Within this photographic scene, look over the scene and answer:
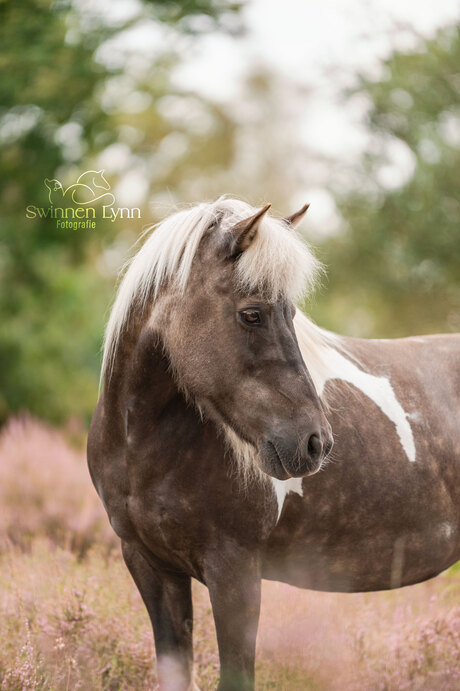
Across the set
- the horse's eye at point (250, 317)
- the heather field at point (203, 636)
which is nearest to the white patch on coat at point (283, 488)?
the horse's eye at point (250, 317)

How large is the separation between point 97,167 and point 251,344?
11.6 m

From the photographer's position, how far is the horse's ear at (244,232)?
230 cm

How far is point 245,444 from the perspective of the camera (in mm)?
2402

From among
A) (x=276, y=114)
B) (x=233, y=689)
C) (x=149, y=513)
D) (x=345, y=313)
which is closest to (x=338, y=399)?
(x=149, y=513)

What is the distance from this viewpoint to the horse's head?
2.27 metres

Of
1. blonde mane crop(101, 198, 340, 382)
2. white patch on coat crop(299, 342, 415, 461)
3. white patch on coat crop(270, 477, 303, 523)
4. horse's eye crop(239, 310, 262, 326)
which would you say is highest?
blonde mane crop(101, 198, 340, 382)

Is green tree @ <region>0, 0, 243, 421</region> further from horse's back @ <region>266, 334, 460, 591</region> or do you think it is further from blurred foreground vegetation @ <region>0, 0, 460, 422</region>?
horse's back @ <region>266, 334, 460, 591</region>

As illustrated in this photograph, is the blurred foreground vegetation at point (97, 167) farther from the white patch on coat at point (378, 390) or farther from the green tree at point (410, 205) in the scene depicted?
the white patch on coat at point (378, 390)

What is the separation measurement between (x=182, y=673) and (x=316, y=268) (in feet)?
5.60

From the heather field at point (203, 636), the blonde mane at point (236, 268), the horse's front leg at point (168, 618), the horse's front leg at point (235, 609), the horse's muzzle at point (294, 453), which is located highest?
the blonde mane at point (236, 268)

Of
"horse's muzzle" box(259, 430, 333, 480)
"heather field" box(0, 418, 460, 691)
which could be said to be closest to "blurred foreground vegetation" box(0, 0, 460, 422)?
"heather field" box(0, 418, 460, 691)

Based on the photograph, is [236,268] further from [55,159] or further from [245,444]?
[55,159]

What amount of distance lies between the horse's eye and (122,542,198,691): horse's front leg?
112 centimetres

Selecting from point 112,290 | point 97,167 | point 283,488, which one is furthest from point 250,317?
Result: point 97,167
